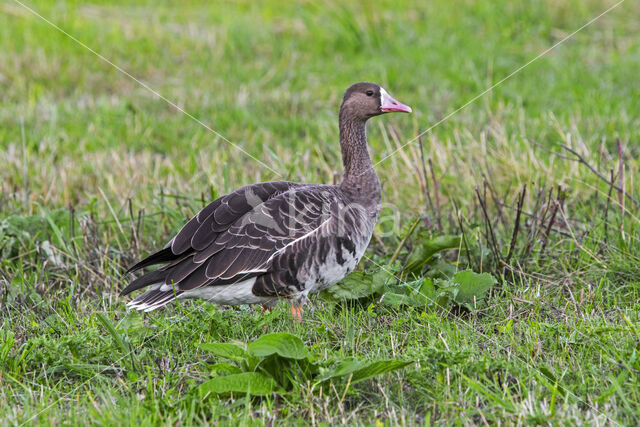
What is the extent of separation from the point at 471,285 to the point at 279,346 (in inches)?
57.8

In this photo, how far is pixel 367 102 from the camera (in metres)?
5.09

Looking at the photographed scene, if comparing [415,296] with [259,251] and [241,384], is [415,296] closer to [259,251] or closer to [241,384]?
[259,251]

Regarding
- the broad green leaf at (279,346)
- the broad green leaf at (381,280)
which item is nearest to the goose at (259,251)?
the broad green leaf at (381,280)

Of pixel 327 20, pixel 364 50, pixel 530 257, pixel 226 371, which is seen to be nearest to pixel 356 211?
pixel 530 257

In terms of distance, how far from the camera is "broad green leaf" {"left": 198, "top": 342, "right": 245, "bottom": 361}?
3.48 meters

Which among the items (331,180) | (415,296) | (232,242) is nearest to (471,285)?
(415,296)

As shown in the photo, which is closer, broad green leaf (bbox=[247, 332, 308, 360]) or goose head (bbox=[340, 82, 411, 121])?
broad green leaf (bbox=[247, 332, 308, 360])

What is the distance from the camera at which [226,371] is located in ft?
11.4

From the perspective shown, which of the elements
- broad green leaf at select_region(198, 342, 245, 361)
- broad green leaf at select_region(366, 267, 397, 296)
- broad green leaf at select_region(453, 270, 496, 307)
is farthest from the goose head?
broad green leaf at select_region(198, 342, 245, 361)

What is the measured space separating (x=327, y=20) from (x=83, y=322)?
7893mm

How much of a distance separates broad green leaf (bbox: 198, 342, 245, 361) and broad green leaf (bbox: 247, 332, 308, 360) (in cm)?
19

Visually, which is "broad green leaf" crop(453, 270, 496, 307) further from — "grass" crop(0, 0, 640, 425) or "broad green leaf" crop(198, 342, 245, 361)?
"broad green leaf" crop(198, 342, 245, 361)

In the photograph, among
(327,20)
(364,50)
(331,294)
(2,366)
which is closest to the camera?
(2,366)

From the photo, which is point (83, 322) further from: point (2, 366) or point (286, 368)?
point (286, 368)
